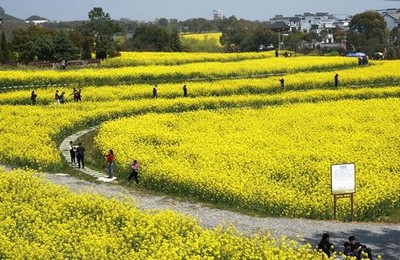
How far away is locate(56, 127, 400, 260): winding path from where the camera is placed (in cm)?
1509

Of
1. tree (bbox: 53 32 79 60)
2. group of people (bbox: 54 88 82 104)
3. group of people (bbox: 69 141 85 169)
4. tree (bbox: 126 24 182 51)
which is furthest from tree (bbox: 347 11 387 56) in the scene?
group of people (bbox: 69 141 85 169)

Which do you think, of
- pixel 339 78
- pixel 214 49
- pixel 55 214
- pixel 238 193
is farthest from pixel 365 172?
pixel 214 49

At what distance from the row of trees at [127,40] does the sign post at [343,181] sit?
43311mm

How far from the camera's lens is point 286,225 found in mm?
16203

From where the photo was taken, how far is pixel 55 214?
50.5ft

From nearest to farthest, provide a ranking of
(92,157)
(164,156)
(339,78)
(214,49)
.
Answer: (164,156) < (92,157) < (339,78) < (214,49)

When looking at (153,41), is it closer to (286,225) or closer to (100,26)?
(100,26)

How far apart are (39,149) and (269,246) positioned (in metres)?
13.9

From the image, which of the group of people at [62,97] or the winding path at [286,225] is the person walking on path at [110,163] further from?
the group of people at [62,97]

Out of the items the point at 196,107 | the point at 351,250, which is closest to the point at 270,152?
the point at 351,250

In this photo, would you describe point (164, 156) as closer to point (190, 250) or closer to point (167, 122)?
point (167, 122)

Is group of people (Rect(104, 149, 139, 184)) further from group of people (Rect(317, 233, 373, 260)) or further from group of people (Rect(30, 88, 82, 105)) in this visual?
group of people (Rect(30, 88, 82, 105))

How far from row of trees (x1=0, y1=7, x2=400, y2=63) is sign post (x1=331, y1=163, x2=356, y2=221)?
43.3m

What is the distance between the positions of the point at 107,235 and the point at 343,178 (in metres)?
7.04
